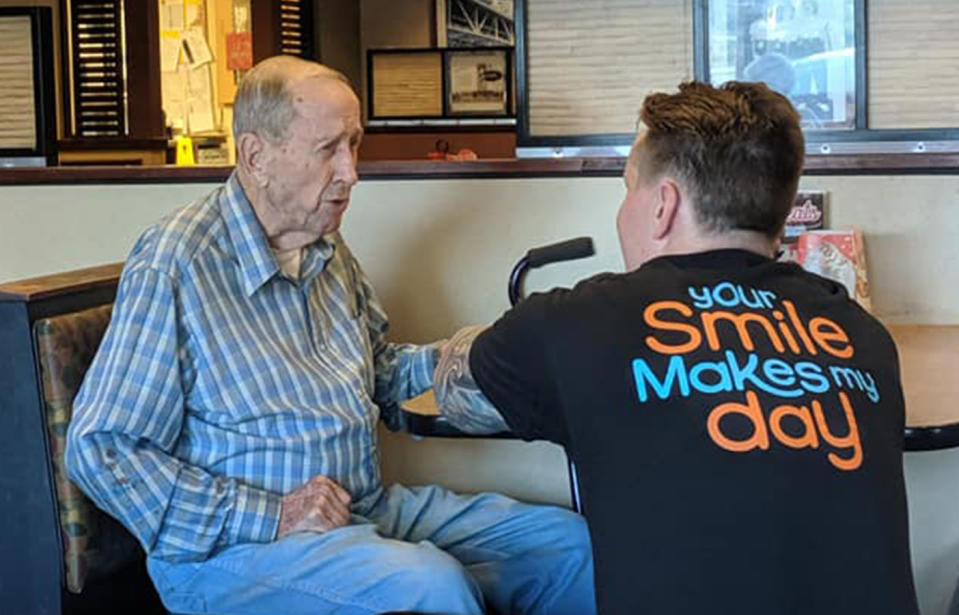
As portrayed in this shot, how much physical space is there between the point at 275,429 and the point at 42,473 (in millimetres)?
342

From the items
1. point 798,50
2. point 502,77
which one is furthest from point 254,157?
point 502,77

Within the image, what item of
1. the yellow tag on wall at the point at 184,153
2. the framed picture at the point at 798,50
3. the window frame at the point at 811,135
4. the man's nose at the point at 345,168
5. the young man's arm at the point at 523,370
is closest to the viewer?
the young man's arm at the point at 523,370

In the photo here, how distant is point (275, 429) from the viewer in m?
1.87

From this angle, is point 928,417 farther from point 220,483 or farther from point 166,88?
point 166,88

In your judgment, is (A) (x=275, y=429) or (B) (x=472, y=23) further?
(B) (x=472, y=23)

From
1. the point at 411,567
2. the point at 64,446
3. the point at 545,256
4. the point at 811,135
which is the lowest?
the point at 411,567

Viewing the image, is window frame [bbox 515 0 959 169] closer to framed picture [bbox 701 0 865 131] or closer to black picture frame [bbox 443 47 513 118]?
framed picture [bbox 701 0 865 131]

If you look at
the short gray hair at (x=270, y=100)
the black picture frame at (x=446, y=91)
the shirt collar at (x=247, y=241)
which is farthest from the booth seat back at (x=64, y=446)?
the black picture frame at (x=446, y=91)

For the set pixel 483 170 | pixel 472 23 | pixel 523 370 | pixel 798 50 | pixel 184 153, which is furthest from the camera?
pixel 472 23

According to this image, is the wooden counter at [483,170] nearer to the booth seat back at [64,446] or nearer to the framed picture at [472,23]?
Answer: the booth seat back at [64,446]

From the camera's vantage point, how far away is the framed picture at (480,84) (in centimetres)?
850

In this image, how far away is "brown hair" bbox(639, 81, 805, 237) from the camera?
1356 millimetres

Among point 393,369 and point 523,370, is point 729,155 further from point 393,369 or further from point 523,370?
point 393,369

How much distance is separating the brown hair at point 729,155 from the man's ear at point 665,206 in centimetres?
1
